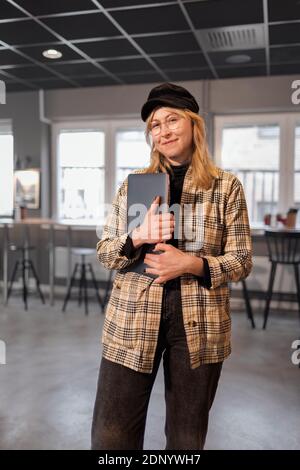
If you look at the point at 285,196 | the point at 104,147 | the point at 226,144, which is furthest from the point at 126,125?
the point at 285,196

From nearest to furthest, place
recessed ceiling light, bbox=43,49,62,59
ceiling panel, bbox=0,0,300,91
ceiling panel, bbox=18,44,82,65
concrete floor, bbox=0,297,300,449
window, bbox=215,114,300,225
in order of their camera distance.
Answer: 1. concrete floor, bbox=0,297,300,449
2. ceiling panel, bbox=0,0,300,91
3. ceiling panel, bbox=18,44,82,65
4. recessed ceiling light, bbox=43,49,62,59
5. window, bbox=215,114,300,225

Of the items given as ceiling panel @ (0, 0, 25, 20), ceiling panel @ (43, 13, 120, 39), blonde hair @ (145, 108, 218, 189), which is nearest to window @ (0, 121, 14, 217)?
ceiling panel @ (43, 13, 120, 39)

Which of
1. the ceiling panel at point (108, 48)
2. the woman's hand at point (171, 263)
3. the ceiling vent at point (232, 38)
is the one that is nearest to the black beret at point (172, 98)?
the woman's hand at point (171, 263)

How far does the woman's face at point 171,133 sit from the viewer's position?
3.53 feet

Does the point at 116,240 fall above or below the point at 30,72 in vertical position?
below

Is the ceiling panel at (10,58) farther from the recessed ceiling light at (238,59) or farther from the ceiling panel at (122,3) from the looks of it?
the recessed ceiling light at (238,59)

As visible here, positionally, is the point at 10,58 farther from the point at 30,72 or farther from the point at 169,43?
the point at 169,43

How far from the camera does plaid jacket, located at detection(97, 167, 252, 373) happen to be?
1037 millimetres

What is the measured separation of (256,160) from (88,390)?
3.49 metres

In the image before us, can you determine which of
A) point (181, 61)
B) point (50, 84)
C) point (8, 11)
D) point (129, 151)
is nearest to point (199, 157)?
point (8, 11)

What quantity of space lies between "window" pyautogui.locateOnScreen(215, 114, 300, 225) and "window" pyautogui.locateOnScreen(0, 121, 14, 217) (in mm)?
2619

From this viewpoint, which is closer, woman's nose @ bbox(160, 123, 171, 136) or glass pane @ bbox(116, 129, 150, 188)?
woman's nose @ bbox(160, 123, 171, 136)

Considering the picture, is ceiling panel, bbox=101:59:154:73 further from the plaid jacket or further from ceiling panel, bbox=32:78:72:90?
the plaid jacket

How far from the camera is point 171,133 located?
108 cm
